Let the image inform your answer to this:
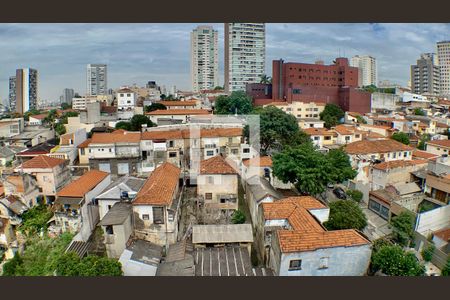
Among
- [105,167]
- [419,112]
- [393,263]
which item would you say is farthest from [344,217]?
[419,112]

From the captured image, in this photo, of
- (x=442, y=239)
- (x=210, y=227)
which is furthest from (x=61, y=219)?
(x=442, y=239)

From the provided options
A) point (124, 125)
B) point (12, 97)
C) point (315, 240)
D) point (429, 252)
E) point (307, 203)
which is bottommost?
point (429, 252)

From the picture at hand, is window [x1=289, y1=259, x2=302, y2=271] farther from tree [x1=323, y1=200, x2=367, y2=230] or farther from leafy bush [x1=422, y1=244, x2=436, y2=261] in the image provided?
leafy bush [x1=422, y1=244, x2=436, y2=261]

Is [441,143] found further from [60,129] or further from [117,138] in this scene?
[60,129]

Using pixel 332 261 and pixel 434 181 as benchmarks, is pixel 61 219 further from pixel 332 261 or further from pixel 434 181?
pixel 434 181

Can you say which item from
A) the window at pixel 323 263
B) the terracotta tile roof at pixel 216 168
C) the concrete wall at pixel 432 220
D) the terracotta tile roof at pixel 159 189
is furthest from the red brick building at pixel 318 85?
the window at pixel 323 263

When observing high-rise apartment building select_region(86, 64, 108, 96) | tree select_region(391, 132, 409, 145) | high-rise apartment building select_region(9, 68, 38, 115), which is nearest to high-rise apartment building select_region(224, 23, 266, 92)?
high-rise apartment building select_region(86, 64, 108, 96)
